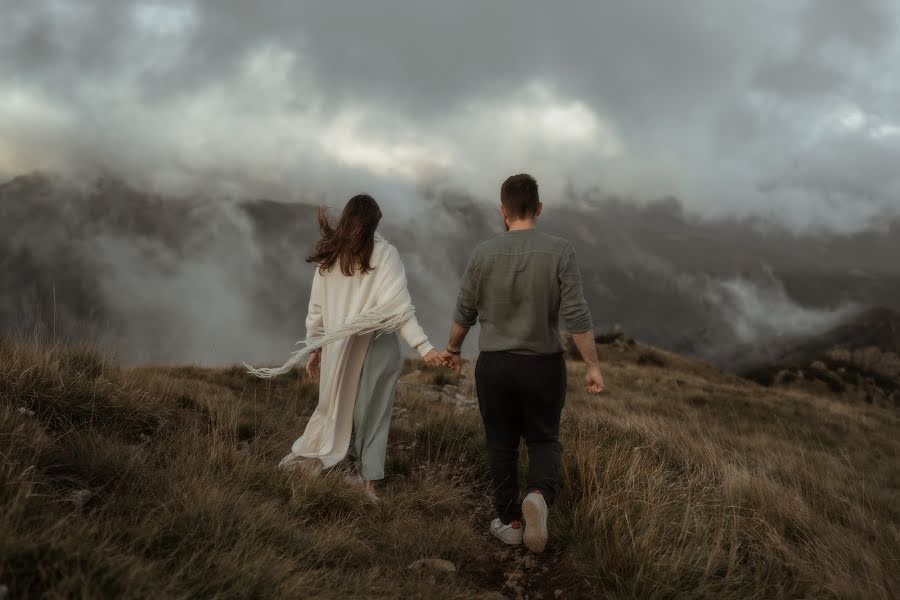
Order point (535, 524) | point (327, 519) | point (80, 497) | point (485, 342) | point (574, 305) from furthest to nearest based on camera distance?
1. point (485, 342)
2. point (574, 305)
3. point (535, 524)
4. point (327, 519)
5. point (80, 497)

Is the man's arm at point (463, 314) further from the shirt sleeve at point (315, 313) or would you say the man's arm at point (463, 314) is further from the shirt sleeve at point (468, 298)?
the shirt sleeve at point (315, 313)

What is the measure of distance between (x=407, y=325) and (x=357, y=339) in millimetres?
530

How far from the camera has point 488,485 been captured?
5.18 metres

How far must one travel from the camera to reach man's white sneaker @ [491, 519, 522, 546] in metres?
4.19

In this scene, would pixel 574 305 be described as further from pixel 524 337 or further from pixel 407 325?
pixel 407 325

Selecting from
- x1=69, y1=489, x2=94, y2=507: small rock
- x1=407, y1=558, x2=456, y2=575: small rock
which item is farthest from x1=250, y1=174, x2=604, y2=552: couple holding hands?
x1=69, y1=489, x2=94, y2=507: small rock

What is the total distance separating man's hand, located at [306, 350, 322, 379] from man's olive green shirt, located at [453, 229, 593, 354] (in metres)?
1.77

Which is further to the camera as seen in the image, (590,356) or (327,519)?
(590,356)

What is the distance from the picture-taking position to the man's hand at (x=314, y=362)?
5.11 m

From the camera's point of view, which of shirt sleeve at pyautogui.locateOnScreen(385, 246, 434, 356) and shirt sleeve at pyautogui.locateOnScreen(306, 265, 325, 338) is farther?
shirt sleeve at pyautogui.locateOnScreen(306, 265, 325, 338)

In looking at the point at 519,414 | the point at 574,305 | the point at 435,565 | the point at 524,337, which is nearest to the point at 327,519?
the point at 435,565

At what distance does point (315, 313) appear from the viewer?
5.11m

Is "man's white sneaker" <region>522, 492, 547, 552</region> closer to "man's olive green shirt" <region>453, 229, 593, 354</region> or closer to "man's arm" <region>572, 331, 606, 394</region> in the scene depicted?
"man's arm" <region>572, 331, 606, 394</region>

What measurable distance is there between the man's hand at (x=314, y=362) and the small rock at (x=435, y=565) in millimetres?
2178
